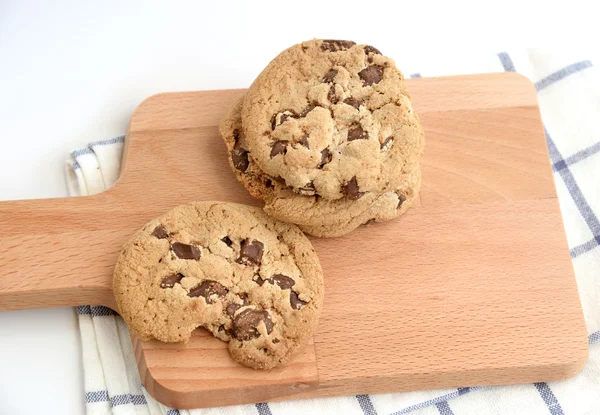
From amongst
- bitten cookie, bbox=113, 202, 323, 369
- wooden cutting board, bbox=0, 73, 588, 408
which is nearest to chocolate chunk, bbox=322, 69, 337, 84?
wooden cutting board, bbox=0, 73, 588, 408

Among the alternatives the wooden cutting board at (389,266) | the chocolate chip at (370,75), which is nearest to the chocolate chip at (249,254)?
the wooden cutting board at (389,266)

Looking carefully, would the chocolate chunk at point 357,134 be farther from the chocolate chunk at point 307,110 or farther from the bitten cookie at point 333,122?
the chocolate chunk at point 307,110

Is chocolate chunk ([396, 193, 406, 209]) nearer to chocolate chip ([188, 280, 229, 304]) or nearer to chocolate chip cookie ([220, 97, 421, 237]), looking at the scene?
chocolate chip cookie ([220, 97, 421, 237])

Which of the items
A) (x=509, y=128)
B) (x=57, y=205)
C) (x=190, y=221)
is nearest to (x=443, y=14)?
(x=509, y=128)

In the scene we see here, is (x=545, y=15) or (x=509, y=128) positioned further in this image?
(x=545, y=15)

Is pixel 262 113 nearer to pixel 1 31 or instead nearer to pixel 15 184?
pixel 15 184
